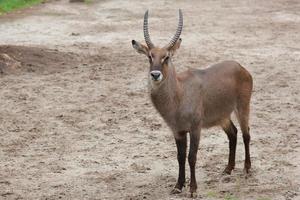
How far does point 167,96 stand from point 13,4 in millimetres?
15809

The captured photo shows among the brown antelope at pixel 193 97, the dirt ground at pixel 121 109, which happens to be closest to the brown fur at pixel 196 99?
the brown antelope at pixel 193 97

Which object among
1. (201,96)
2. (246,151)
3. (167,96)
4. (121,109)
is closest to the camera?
(167,96)

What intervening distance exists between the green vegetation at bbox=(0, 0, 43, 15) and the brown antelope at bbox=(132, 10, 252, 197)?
13984 mm

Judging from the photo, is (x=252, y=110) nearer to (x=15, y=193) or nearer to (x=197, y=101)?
(x=197, y=101)

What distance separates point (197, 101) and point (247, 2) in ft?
47.7

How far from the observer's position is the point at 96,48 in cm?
1574

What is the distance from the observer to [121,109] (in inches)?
450

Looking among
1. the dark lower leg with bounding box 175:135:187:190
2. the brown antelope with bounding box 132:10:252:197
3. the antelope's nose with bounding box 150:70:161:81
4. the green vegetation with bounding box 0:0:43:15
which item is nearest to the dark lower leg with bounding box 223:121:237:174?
the brown antelope with bounding box 132:10:252:197

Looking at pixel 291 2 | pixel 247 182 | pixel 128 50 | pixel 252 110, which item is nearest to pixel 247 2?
pixel 291 2

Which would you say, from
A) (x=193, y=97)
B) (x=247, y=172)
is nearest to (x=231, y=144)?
(x=247, y=172)

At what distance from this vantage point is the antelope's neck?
778cm

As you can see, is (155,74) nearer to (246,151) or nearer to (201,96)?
(201,96)

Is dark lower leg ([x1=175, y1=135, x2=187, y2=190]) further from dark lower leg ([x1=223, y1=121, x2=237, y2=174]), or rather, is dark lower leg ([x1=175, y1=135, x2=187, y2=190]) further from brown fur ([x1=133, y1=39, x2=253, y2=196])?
dark lower leg ([x1=223, y1=121, x2=237, y2=174])

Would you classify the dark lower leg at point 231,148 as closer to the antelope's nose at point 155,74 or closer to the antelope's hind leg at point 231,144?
the antelope's hind leg at point 231,144
